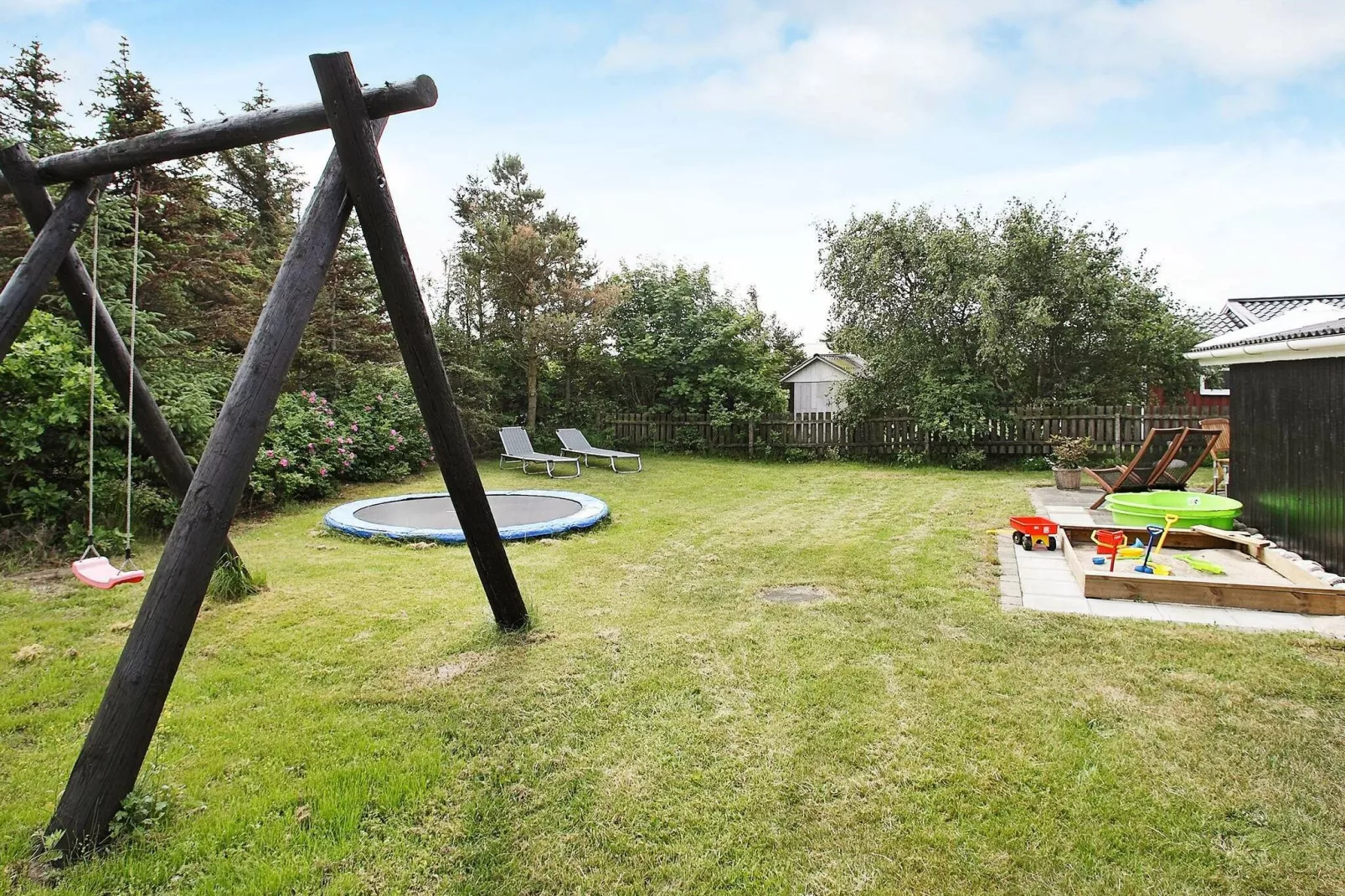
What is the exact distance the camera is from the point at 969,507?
6.88m

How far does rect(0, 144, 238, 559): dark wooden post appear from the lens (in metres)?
2.71

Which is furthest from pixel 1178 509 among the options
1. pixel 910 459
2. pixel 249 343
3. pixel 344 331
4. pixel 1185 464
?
pixel 344 331

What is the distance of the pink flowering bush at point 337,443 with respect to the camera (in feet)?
22.0

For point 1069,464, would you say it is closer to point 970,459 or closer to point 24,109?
point 970,459

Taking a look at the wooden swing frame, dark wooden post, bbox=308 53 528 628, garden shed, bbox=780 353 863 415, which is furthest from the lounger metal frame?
garden shed, bbox=780 353 863 415

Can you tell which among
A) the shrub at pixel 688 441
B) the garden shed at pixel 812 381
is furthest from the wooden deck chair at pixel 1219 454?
the garden shed at pixel 812 381

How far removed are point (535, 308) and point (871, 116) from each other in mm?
6919

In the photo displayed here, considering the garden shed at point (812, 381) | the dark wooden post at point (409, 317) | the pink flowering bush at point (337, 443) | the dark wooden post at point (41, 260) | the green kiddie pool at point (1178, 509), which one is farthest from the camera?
the garden shed at point (812, 381)

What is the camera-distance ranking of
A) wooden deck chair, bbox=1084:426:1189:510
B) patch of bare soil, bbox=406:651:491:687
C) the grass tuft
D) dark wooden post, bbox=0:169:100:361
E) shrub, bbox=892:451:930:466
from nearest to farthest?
1. dark wooden post, bbox=0:169:100:361
2. patch of bare soil, bbox=406:651:491:687
3. the grass tuft
4. wooden deck chair, bbox=1084:426:1189:510
5. shrub, bbox=892:451:930:466

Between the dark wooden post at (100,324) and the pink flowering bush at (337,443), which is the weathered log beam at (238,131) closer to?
the dark wooden post at (100,324)

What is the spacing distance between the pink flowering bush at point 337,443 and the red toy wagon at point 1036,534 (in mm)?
6710

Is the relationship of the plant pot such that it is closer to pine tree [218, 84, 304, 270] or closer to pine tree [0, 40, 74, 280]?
pine tree [0, 40, 74, 280]

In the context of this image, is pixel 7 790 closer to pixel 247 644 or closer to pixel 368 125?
pixel 247 644

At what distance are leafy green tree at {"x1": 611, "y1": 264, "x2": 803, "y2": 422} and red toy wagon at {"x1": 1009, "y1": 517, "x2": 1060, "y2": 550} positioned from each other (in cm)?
757
